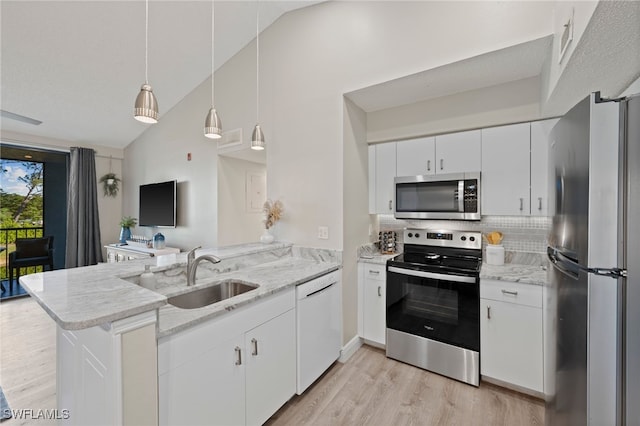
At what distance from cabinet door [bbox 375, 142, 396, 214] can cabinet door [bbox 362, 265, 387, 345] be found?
678 mm

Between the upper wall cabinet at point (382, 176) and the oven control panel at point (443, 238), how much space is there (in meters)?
0.38

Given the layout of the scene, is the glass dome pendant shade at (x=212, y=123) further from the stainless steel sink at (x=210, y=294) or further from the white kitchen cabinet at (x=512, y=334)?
the white kitchen cabinet at (x=512, y=334)

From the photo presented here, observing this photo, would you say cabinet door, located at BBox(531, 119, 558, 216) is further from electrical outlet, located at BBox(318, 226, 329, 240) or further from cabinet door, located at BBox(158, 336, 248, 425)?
cabinet door, located at BBox(158, 336, 248, 425)

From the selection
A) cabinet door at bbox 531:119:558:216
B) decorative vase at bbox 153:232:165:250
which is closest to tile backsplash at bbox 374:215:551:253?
cabinet door at bbox 531:119:558:216

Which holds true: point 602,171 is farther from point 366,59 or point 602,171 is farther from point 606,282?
point 366,59

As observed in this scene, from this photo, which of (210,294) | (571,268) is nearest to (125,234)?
(210,294)

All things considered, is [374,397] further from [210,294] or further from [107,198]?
[107,198]

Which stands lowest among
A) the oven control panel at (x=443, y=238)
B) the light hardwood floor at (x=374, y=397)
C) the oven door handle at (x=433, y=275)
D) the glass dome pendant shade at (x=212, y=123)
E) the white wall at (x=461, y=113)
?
the light hardwood floor at (x=374, y=397)

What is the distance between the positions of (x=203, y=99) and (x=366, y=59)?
2.63 m

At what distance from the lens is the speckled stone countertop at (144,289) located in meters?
1.04

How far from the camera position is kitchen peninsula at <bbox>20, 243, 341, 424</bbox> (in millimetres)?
1027

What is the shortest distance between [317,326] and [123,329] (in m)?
1.45

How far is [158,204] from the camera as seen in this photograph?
4703 mm

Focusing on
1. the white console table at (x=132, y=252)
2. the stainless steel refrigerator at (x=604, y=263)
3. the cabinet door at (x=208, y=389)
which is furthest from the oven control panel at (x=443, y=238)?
the white console table at (x=132, y=252)
